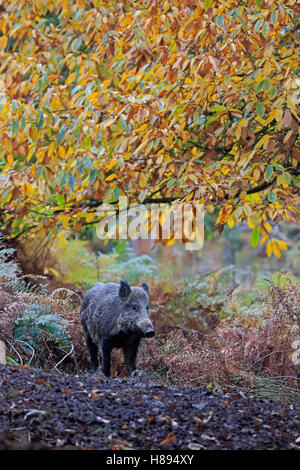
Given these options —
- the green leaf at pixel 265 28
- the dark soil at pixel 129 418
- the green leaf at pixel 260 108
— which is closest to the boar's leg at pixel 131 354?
the dark soil at pixel 129 418

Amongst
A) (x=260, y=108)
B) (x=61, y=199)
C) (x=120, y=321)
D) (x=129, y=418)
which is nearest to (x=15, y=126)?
(x=61, y=199)

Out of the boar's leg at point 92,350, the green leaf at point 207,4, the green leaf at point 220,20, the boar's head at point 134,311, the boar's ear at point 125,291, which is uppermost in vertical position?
the green leaf at point 207,4

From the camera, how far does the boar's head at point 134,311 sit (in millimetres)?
5391

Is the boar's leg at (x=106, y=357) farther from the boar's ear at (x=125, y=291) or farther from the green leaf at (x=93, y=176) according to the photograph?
the green leaf at (x=93, y=176)

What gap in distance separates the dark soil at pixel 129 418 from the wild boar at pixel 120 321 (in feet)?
2.99

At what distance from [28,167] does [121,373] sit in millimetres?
2959

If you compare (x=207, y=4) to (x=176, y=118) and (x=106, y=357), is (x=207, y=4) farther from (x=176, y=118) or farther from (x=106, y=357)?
(x=106, y=357)

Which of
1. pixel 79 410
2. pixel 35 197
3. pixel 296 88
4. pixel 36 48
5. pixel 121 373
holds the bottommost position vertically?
pixel 121 373

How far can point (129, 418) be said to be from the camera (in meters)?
3.88

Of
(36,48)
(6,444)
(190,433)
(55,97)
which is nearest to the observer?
(6,444)

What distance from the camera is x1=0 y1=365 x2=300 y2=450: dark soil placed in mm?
3531
